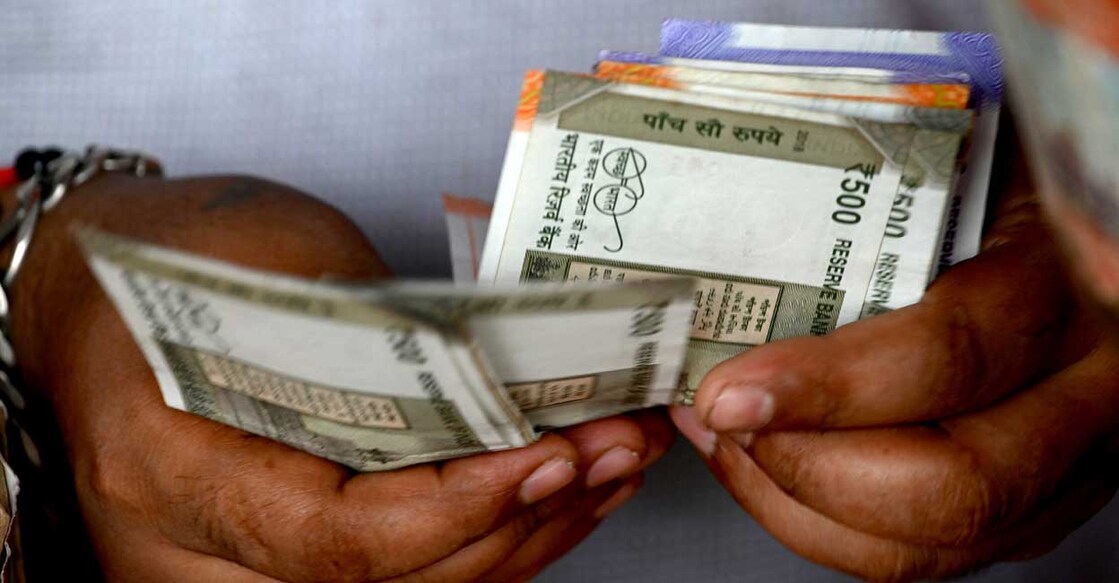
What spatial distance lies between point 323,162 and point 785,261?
2.27 feet

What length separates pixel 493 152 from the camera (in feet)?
3.53

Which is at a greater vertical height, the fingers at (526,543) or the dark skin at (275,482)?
the dark skin at (275,482)

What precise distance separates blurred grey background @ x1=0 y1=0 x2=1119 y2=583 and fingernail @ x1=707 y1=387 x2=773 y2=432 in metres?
0.55

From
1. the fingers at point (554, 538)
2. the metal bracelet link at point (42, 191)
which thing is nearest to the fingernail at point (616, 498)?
the fingers at point (554, 538)

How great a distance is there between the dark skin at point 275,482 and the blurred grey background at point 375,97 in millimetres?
339

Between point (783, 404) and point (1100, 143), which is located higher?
point (1100, 143)

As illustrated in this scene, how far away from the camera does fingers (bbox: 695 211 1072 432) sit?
487 mm

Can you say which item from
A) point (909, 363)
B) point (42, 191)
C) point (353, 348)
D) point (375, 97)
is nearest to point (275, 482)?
point (353, 348)

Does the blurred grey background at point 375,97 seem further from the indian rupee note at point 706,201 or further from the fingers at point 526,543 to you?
the indian rupee note at point 706,201

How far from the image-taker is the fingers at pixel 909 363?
0.49m

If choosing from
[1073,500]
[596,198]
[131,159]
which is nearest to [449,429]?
[596,198]

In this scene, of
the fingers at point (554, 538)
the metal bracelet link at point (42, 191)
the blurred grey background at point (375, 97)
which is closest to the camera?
the fingers at point (554, 538)

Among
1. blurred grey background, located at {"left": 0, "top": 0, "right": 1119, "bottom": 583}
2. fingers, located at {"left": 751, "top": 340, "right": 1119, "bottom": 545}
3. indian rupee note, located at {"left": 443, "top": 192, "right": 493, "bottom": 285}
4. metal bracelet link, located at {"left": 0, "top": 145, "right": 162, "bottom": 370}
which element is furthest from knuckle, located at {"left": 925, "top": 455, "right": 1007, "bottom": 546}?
metal bracelet link, located at {"left": 0, "top": 145, "right": 162, "bottom": 370}

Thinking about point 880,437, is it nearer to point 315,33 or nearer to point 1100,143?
point 1100,143
